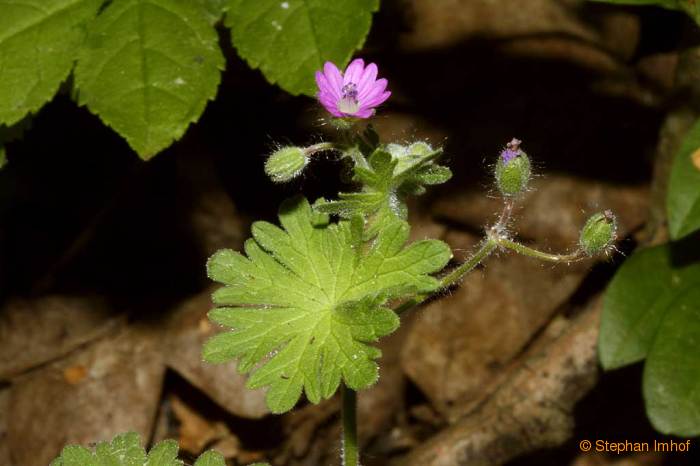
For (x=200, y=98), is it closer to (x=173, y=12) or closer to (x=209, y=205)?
(x=173, y=12)

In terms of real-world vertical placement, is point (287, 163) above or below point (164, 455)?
above

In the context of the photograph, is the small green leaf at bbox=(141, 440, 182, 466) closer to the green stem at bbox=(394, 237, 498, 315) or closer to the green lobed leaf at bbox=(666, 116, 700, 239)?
the green stem at bbox=(394, 237, 498, 315)

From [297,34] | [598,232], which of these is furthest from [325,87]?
[598,232]

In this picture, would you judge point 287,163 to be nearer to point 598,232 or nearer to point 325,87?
point 325,87

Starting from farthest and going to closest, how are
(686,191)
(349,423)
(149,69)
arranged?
(686,191), (149,69), (349,423)

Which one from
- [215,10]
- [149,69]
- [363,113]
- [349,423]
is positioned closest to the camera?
[363,113]

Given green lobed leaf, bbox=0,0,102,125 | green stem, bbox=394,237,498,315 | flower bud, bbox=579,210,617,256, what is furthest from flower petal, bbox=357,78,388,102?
green lobed leaf, bbox=0,0,102,125

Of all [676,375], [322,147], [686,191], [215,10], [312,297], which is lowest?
[676,375]

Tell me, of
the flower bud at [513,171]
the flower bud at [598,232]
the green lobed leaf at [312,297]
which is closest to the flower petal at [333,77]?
the green lobed leaf at [312,297]
